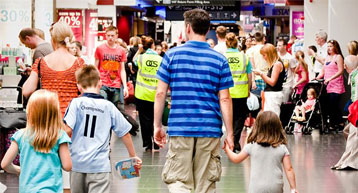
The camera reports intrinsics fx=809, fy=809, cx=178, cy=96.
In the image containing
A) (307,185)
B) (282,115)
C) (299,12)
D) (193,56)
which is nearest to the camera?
(193,56)

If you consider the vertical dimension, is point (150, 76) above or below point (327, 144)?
above

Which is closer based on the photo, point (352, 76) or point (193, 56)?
point (193, 56)

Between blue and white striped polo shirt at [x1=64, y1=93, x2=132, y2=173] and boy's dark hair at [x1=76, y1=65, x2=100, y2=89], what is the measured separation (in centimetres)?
13

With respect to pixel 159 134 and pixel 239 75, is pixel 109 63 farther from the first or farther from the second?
pixel 159 134

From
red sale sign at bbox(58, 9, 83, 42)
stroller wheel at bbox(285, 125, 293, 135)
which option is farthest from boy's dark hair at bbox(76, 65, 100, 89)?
red sale sign at bbox(58, 9, 83, 42)

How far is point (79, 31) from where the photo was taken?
2634 centimetres

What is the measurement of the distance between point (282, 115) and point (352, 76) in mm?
6427

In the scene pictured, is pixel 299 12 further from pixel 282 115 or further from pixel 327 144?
pixel 327 144

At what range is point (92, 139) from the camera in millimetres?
6590

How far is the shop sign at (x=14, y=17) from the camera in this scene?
14.9m

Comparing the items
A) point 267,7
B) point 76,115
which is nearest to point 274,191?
point 76,115

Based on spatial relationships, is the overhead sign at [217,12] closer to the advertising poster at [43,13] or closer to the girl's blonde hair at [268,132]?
the advertising poster at [43,13]

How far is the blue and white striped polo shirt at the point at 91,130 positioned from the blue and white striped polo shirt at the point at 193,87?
470 mm

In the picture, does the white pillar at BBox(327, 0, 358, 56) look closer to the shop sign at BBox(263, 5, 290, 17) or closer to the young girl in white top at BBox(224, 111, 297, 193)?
the young girl in white top at BBox(224, 111, 297, 193)
